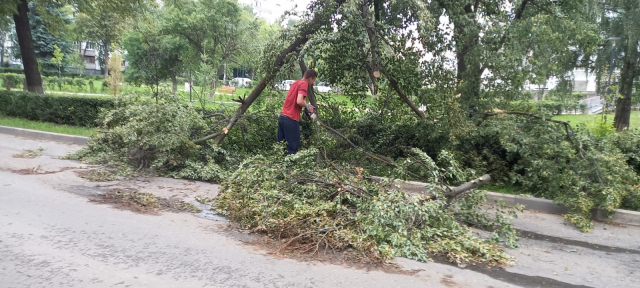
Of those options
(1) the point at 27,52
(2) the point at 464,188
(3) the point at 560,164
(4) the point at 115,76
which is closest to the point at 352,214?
(2) the point at 464,188

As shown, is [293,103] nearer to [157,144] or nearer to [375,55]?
[375,55]

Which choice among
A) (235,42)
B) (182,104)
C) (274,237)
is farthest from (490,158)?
(235,42)

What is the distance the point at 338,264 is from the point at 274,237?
0.98 m

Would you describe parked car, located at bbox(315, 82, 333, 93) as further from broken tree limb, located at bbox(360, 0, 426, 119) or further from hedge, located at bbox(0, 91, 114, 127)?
hedge, located at bbox(0, 91, 114, 127)

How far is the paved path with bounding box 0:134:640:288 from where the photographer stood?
4.09m

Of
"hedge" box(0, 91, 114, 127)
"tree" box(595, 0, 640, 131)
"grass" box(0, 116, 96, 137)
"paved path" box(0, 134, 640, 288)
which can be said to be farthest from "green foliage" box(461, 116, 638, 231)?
"hedge" box(0, 91, 114, 127)

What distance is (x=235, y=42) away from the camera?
86.3ft

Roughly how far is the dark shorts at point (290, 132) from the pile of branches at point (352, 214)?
111cm

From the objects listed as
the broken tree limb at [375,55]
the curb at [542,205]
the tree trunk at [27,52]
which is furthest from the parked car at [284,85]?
the tree trunk at [27,52]

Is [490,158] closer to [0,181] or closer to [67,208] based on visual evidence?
[67,208]

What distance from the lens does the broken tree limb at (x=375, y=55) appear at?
325 inches

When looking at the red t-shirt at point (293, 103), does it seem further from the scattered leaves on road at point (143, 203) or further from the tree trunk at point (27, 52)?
the tree trunk at point (27, 52)

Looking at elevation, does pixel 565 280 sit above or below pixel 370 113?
below

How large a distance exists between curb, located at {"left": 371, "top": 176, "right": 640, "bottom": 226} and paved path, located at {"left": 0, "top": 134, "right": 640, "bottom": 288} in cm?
23
